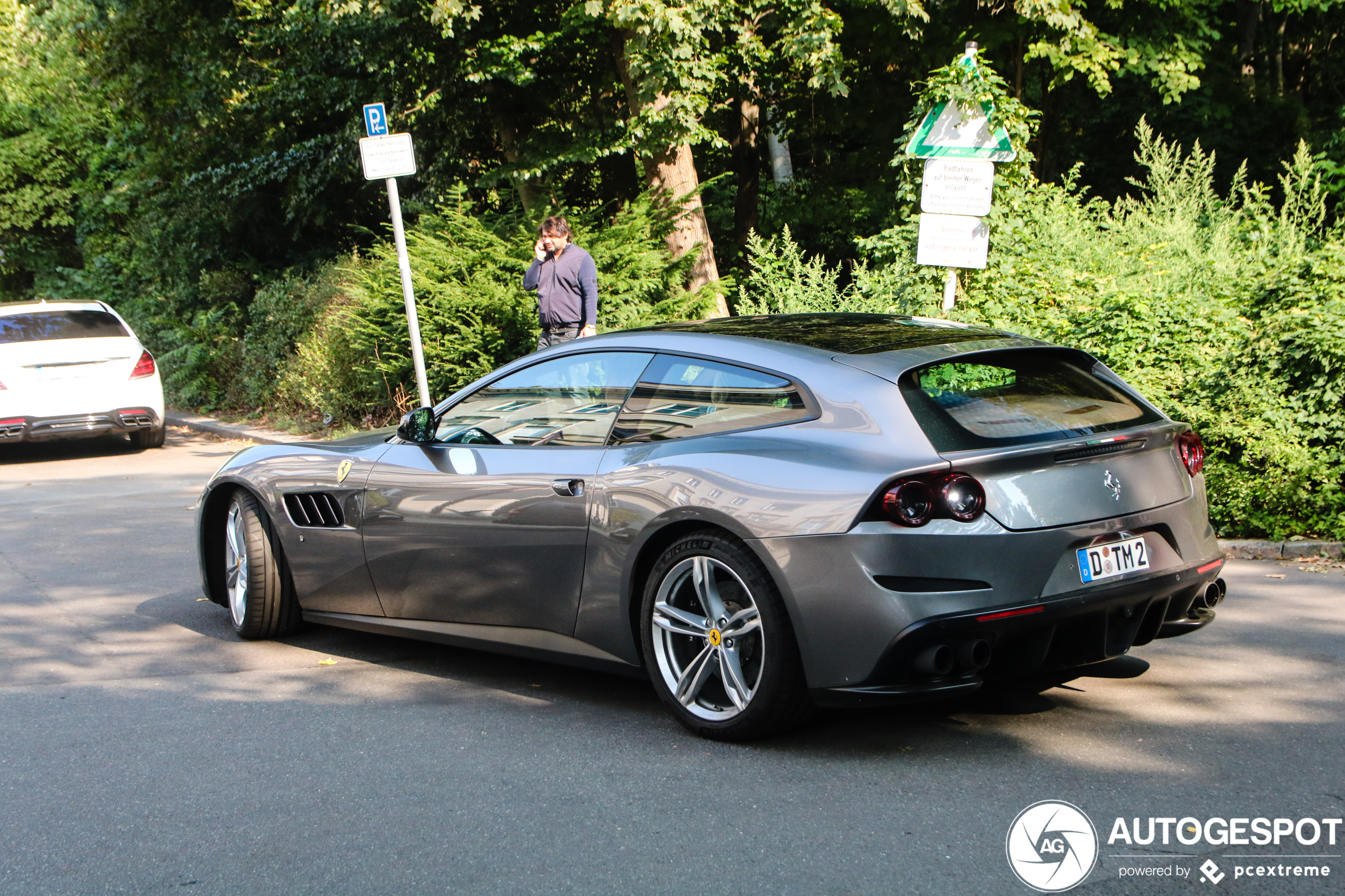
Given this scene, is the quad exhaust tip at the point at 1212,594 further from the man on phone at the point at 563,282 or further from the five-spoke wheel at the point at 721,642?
the man on phone at the point at 563,282

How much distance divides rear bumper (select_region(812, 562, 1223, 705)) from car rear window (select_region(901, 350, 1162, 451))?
526mm

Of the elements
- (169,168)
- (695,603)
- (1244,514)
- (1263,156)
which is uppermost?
(169,168)

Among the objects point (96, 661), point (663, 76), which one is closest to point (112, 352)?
point (663, 76)

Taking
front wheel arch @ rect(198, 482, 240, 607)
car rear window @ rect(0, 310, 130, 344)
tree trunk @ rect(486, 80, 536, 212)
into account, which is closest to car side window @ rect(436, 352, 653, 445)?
front wheel arch @ rect(198, 482, 240, 607)

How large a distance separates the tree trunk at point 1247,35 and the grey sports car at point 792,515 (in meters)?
18.4

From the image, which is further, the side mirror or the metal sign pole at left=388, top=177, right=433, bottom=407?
the metal sign pole at left=388, top=177, right=433, bottom=407

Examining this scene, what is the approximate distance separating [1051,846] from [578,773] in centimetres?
150

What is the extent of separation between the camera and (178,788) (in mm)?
4105

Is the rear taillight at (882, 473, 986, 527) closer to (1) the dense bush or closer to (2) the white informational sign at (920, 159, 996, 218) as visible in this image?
(1) the dense bush

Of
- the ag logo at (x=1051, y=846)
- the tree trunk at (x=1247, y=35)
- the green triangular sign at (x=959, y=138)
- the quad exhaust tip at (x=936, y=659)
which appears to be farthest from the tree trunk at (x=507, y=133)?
the ag logo at (x=1051, y=846)

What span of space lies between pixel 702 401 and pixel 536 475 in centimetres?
72

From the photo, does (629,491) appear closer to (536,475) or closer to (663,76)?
(536,475)

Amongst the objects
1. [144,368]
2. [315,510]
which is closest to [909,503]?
[315,510]

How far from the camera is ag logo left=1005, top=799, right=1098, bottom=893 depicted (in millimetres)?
3201
